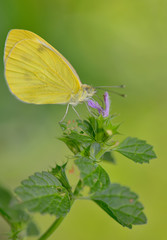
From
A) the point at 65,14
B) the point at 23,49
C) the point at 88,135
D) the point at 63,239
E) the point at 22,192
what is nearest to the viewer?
the point at 22,192

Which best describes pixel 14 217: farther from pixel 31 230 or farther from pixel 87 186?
pixel 87 186

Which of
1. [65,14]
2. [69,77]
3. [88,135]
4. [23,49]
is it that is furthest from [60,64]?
[65,14]

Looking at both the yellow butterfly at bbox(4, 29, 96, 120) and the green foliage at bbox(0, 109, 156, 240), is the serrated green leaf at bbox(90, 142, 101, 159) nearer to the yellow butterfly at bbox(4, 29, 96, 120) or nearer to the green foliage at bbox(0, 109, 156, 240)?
the green foliage at bbox(0, 109, 156, 240)

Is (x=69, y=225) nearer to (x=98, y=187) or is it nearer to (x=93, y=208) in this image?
(x=93, y=208)

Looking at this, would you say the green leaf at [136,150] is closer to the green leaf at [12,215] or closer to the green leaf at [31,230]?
the green leaf at [12,215]

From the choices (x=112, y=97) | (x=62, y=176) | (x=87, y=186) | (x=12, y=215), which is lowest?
(x=12, y=215)

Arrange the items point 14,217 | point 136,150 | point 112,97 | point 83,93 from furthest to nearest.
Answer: point 112,97 < point 83,93 < point 14,217 < point 136,150

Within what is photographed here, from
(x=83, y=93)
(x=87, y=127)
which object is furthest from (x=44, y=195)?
(x=83, y=93)
